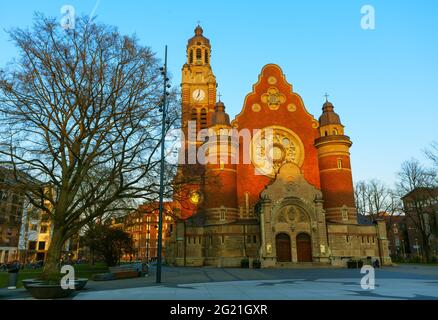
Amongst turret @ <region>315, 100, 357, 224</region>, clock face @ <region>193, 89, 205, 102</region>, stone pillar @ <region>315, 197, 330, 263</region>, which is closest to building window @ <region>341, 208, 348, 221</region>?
turret @ <region>315, 100, 357, 224</region>

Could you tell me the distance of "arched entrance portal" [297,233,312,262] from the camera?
35906 mm

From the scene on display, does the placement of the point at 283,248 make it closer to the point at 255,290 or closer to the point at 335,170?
the point at 335,170

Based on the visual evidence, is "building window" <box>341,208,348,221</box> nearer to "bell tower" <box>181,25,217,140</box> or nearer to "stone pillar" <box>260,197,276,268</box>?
"stone pillar" <box>260,197,276,268</box>

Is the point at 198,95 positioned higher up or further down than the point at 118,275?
higher up

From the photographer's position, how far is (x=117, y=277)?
20.5 meters

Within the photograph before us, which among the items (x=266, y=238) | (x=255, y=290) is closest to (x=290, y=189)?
(x=266, y=238)

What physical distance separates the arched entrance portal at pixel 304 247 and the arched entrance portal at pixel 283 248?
1.11 metres

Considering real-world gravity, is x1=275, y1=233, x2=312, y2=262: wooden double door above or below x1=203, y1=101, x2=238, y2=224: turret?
below

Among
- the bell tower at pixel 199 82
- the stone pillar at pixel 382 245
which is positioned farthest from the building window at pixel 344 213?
the bell tower at pixel 199 82

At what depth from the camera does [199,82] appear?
189 ft

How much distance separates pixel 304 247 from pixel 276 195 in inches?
257

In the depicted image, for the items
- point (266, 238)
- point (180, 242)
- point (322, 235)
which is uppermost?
point (322, 235)

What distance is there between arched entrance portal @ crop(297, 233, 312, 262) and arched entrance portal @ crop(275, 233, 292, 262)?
1106 millimetres

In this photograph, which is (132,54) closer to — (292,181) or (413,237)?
(292,181)
